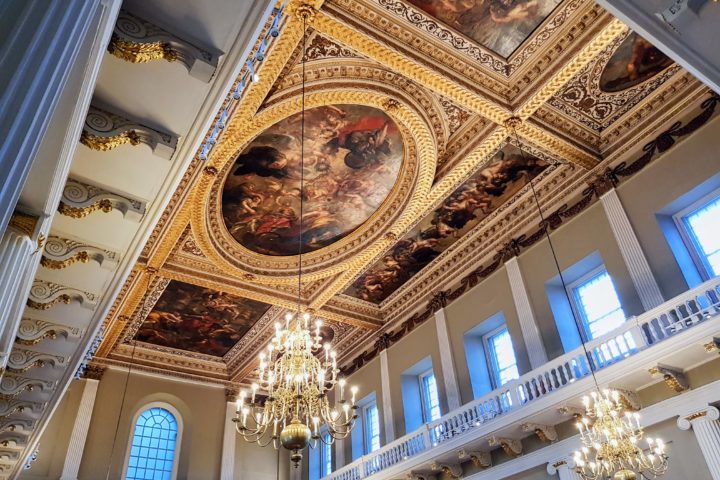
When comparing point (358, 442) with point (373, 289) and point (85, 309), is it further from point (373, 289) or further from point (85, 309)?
point (85, 309)

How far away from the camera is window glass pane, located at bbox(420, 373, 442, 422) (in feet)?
44.3

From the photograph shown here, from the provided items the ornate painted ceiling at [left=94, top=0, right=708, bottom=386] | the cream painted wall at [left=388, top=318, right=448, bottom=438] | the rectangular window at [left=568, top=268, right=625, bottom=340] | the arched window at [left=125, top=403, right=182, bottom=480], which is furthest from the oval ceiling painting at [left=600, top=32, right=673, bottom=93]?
the arched window at [left=125, top=403, right=182, bottom=480]

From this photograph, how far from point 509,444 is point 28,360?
8186mm

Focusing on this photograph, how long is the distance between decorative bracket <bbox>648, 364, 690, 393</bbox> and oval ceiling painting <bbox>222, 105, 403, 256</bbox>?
5.73m

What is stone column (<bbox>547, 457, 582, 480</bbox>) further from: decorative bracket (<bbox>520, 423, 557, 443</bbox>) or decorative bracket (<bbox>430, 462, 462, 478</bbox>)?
decorative bracket (<bbox>430, 462, 462, 478</bbox>)

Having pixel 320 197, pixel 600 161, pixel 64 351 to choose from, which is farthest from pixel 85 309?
pixel 600 161

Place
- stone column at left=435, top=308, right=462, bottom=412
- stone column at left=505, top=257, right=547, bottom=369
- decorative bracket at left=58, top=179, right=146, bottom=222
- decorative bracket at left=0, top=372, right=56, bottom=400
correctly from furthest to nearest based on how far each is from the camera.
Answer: stone column at left=435, top=308, right=462, bottom=412 < stone column at left=505, top=257, right=547, bottom=369 < decorative bracket at left=0, top=372, right=56, bottom=400 < decorative bracket at left=58, top=179, right=146, bottom=222

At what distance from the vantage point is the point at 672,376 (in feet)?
27.5

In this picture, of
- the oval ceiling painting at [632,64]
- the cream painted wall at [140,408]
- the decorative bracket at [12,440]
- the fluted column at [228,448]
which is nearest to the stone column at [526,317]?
the oval ceiling painting at [632,64]

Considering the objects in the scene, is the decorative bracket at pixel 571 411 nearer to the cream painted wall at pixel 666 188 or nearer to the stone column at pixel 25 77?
the cream painted wall at pixel 666 188

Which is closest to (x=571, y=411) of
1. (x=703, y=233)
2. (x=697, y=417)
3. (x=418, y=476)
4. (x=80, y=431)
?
(x=697, y=417)

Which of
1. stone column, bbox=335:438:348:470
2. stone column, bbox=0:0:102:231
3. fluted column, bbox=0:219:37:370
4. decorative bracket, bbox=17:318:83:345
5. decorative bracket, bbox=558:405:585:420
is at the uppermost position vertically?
stone column, bbox=335:438:348:470

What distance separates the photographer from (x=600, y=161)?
10.8m

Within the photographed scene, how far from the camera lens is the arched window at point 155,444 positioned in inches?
614
